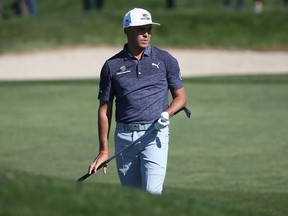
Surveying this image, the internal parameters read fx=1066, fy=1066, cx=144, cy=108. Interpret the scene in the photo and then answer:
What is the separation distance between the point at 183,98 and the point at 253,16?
28.2m

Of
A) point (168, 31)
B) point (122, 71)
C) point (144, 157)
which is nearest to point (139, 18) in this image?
point (122, 71)

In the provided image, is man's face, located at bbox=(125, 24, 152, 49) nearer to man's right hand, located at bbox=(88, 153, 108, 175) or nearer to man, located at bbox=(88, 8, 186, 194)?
man, located at bbox=(88, 8, 186, 194)

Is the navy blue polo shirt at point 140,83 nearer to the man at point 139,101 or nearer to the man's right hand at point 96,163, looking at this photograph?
the man at point 139,101

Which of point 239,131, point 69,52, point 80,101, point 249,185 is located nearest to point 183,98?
point 249,185

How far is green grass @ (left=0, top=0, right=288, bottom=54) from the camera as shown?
116ft

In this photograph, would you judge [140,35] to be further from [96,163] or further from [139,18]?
[96,163]

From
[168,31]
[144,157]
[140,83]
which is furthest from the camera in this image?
[168,31]

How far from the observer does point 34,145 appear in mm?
16984

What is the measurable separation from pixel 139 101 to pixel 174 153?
21.3 ft

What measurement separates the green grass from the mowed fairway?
8.73 metres

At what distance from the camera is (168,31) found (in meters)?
36.5

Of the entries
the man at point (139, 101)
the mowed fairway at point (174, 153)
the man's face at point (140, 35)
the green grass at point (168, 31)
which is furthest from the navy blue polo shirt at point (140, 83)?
the green grass at point (168, 31)

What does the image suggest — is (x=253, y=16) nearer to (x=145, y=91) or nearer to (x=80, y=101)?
(x=80, y=101)

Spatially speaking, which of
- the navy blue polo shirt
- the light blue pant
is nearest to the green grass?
the navy blue polo shirt
